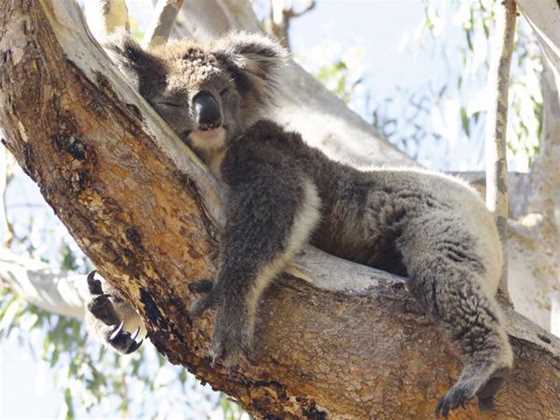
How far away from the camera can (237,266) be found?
2.44m

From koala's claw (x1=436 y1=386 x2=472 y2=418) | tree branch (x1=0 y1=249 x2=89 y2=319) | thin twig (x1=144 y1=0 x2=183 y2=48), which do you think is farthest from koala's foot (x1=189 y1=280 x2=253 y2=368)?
tree branch (x1=0 y1=249 x2=89 y2=319)

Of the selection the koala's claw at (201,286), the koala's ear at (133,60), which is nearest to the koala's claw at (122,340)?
the koala's claw at (201,286)

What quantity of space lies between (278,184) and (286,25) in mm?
3419

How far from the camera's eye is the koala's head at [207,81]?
2.95 m

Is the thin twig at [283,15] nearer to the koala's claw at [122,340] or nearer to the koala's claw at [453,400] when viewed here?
the koala's claw at [122,340]

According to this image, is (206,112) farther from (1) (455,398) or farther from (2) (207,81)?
(1) (455,398)

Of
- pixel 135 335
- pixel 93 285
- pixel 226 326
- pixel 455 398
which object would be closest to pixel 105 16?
pixel 93 285

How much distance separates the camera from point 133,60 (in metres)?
3.11

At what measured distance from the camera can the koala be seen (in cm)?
242

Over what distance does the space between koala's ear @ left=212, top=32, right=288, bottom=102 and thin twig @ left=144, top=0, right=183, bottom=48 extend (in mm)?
282

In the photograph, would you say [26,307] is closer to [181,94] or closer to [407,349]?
[181,94]

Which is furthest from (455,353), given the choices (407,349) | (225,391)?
(225,391)

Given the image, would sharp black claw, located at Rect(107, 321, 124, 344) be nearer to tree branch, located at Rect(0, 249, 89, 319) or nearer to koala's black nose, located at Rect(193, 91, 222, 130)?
koala's black nose, located at Rect(193, 91, 222, 130)

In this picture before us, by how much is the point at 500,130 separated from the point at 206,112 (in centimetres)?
112
